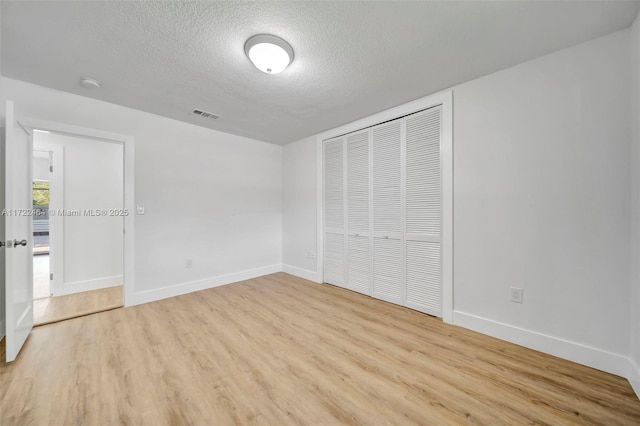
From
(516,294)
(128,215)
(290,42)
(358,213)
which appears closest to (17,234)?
(128,215)

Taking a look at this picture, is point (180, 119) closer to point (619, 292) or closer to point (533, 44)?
point (533, 44)

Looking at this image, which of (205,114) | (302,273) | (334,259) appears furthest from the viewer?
(302,273)

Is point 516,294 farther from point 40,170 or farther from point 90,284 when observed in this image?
point 40,170

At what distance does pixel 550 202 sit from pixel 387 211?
4.98 ft

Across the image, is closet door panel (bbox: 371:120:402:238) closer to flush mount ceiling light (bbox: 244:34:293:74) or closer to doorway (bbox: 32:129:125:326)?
flush mount ceiling light (bbox: 244:34:293:74)

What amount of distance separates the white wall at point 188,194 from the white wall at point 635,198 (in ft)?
13.8

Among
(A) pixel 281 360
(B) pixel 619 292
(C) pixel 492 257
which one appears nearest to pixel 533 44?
(C) pixel 492 257

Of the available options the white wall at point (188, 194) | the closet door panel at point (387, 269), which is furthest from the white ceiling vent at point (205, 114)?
the closet door panel at point (387, 269)

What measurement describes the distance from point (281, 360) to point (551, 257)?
7.79 feet

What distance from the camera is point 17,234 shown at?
202 cm

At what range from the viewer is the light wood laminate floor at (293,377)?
136cm

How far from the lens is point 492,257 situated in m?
2.22

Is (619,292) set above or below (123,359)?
above

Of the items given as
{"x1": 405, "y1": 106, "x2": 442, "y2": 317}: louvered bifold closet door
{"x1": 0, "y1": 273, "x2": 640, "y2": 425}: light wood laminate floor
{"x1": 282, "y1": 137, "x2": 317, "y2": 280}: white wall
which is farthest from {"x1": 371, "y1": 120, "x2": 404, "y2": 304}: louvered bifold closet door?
{"x1": 282, "y1": 137, "x2": 317, "y2": 280}: white wall
